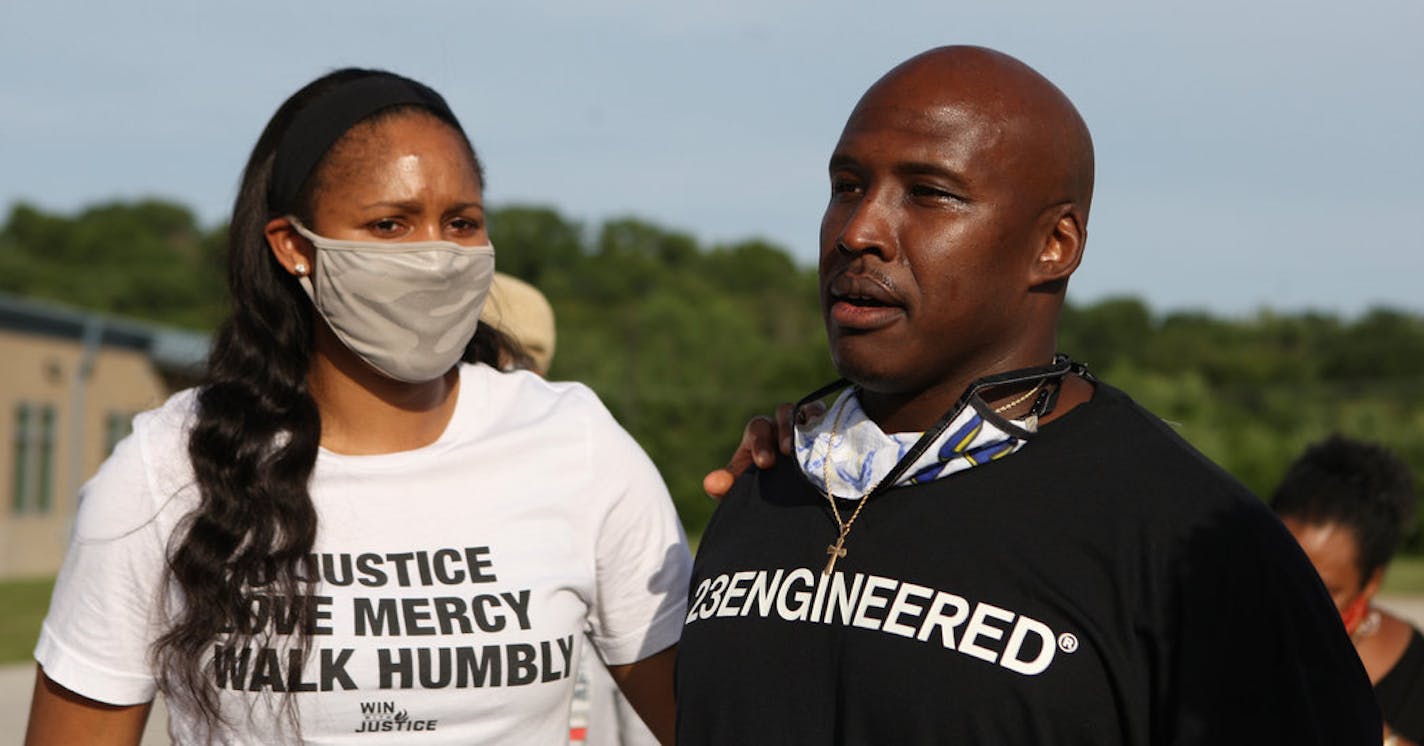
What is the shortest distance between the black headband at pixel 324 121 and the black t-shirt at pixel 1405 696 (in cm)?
294

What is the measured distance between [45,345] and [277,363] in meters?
33.0

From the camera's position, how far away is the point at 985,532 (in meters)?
2.28

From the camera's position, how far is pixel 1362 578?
4426 millimetres

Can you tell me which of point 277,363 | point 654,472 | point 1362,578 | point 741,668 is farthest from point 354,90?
point 1362,578

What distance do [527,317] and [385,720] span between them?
1.78m

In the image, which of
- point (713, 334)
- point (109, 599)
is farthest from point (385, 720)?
point (713, 334)

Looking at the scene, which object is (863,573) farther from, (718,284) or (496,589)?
(718,284)

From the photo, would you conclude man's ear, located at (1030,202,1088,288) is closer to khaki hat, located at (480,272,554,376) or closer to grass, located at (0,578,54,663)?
khaki hat, located at (480,272,554,376)

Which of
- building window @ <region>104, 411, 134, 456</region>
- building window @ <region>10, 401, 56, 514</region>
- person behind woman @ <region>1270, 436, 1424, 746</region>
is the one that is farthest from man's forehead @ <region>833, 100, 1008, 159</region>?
building window @ <region>104, 411, 134, 456</region>

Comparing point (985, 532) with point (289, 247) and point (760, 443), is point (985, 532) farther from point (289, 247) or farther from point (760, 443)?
point (289, 247)

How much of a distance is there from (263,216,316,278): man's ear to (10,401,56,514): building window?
1274 inches

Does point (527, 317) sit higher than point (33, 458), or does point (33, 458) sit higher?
point (527, 317)

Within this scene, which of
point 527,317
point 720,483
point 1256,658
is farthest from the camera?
point 527,317

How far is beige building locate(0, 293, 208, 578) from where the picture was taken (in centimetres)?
3262
